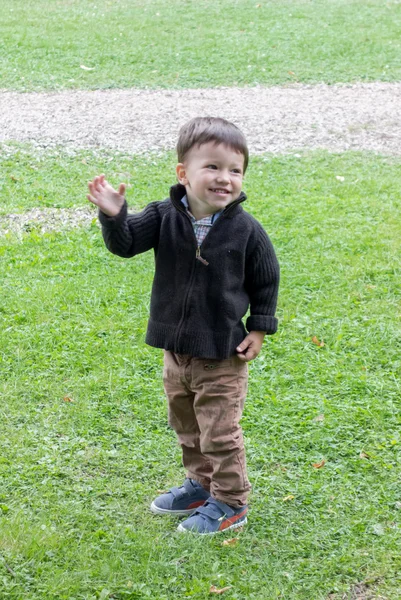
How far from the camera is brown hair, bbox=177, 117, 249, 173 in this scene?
10.3 feet

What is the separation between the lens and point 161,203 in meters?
3.36

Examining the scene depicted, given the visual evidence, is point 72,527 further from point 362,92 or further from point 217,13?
point 217,13

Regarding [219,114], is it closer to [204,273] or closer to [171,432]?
[171,432]

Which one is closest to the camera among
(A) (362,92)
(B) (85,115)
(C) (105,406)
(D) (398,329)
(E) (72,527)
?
(E) (72,527)

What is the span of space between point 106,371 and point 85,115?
6.24 metres

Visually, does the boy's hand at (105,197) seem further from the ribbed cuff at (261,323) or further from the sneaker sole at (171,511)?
the sneaker sole at (171,511)

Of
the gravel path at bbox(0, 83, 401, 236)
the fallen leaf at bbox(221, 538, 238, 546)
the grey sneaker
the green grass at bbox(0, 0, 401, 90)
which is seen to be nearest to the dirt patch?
the gravel path at bbox(0, 83, 401, 236)

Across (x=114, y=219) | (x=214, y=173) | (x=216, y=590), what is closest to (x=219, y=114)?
(x=214, y=173)

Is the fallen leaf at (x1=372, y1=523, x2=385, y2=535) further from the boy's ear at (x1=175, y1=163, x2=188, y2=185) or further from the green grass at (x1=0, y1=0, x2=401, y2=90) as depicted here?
the green grass at (x1=0, y1=0, x2=401, y2=90)

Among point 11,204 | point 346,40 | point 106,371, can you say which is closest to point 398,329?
point 106,371

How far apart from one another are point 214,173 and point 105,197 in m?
0.41

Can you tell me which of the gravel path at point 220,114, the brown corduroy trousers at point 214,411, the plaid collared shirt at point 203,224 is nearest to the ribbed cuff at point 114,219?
the plaid collared shirt at point 203,224

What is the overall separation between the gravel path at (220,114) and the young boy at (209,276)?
596cm

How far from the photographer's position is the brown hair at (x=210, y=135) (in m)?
3.15
